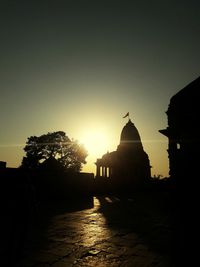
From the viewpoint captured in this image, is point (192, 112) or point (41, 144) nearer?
point (192, 112)

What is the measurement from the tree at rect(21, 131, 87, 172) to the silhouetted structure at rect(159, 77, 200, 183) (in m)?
42.4

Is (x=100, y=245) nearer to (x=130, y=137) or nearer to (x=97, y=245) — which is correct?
(x=97, y=245)

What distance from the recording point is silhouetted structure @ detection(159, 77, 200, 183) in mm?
17828

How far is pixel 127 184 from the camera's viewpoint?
98.5ft

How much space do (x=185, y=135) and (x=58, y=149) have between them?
47.0m

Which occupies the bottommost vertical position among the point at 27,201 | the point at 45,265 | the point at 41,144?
the point at 45,265

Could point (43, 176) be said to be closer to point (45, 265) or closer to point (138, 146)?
point (45, 265)

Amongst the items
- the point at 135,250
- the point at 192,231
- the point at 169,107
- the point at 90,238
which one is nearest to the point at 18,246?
the point at 90,238

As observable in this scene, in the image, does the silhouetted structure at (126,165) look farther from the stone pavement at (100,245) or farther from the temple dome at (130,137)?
the stone pavement at (100,245)

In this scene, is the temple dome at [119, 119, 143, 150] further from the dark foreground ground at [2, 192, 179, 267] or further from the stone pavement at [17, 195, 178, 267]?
the dark foreground ground at [2, 192, 179, 267]

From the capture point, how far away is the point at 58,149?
204 ft

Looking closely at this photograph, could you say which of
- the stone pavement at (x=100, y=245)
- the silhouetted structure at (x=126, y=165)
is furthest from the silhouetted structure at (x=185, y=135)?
the silhouetted structure at (x=126, y=165)

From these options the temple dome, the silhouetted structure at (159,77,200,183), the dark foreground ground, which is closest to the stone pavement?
the dark foreground ground

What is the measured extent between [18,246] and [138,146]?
3275cm
